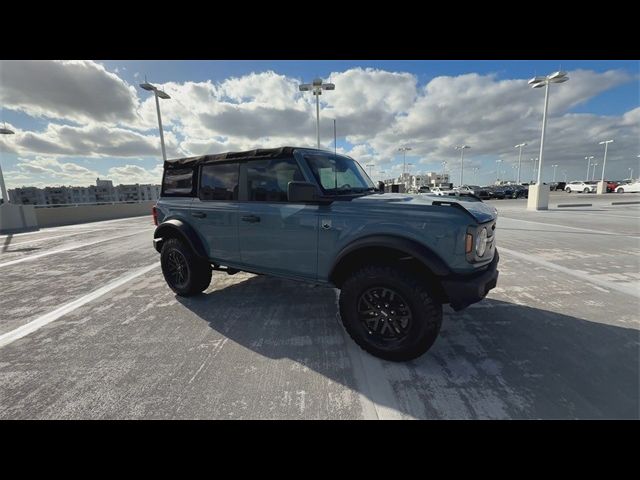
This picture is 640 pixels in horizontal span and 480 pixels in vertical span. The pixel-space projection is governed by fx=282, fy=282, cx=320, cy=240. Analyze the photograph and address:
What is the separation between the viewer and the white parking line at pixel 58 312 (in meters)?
3.33

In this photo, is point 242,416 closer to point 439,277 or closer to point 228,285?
point 439,277

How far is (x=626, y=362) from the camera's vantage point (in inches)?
100

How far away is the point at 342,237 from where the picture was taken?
2.90 meters

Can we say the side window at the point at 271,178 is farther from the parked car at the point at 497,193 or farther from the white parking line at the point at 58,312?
the parked car at the point at 497,193

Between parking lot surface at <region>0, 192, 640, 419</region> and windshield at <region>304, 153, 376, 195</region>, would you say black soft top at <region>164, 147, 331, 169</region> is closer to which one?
windshield at <region>304, 153, 376, 195</region>

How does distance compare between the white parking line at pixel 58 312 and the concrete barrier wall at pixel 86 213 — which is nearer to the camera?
the white parking line at pixel 58 312

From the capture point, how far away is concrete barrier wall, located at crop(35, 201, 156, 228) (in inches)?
618

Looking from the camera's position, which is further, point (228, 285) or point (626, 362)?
point (228, 285)

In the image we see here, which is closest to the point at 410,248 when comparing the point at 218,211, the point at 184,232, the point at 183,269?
the point at 218,211

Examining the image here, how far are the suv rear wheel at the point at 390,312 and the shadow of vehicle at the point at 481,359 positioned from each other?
167 millimetres

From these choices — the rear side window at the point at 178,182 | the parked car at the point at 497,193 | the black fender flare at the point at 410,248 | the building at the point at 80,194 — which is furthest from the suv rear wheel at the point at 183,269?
the building at the point at 80,194

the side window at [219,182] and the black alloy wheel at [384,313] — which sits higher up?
the side window at [219,182]

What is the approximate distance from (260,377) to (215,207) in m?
2.33
